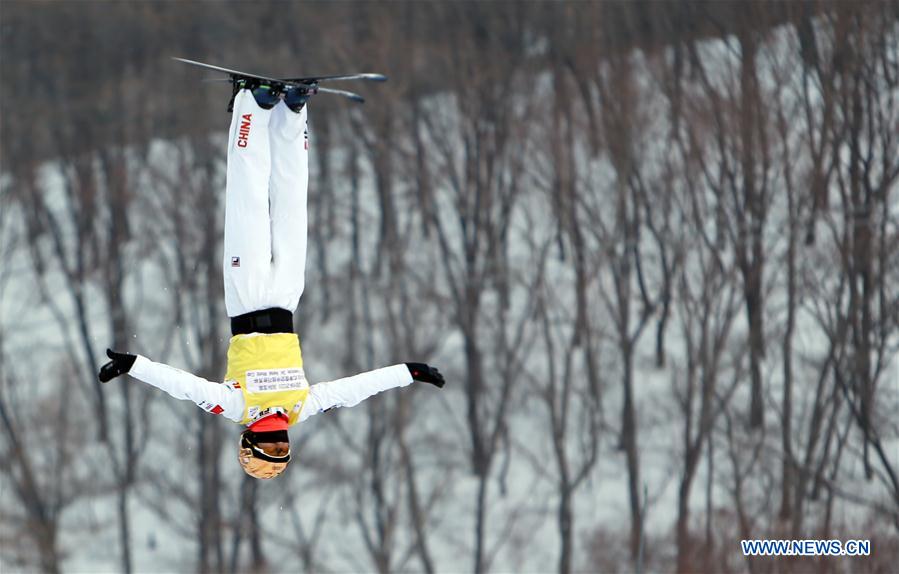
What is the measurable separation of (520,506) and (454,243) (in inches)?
227

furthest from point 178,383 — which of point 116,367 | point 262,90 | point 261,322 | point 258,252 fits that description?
point 262,90

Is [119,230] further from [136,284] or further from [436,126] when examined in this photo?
[436,126]

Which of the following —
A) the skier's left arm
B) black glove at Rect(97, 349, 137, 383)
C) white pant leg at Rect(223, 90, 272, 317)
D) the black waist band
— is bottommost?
the skier's left arm

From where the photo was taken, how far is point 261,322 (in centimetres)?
892

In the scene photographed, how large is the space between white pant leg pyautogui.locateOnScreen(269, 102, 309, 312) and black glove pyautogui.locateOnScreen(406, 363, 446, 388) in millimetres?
933

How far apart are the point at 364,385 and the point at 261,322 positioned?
77 centimetres

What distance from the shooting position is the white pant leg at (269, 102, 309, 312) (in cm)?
909

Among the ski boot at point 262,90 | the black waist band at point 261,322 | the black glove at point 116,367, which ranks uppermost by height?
the ski boot at point 262,90

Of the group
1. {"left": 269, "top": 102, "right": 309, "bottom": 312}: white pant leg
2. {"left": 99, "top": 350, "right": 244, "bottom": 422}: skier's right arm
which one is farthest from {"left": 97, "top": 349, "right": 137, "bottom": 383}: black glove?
{"left": 269, "top": 102, "right": 309, "bottom": 312}: white pant leg

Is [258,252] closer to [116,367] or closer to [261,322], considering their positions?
[261,322]

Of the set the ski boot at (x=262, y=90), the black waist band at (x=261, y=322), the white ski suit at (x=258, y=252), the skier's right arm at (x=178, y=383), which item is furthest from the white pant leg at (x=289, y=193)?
the skier's right arm at (x=178, y=383)

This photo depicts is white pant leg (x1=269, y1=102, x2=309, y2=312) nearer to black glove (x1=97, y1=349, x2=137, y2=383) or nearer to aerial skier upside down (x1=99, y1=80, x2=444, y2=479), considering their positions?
aerial skier upside down (x1=99, y1=80, x2=444, y2=479)

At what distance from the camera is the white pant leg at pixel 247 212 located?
8.87 m

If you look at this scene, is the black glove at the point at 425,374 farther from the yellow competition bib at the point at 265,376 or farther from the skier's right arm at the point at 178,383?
the skier's right arm at the point at 178,383
